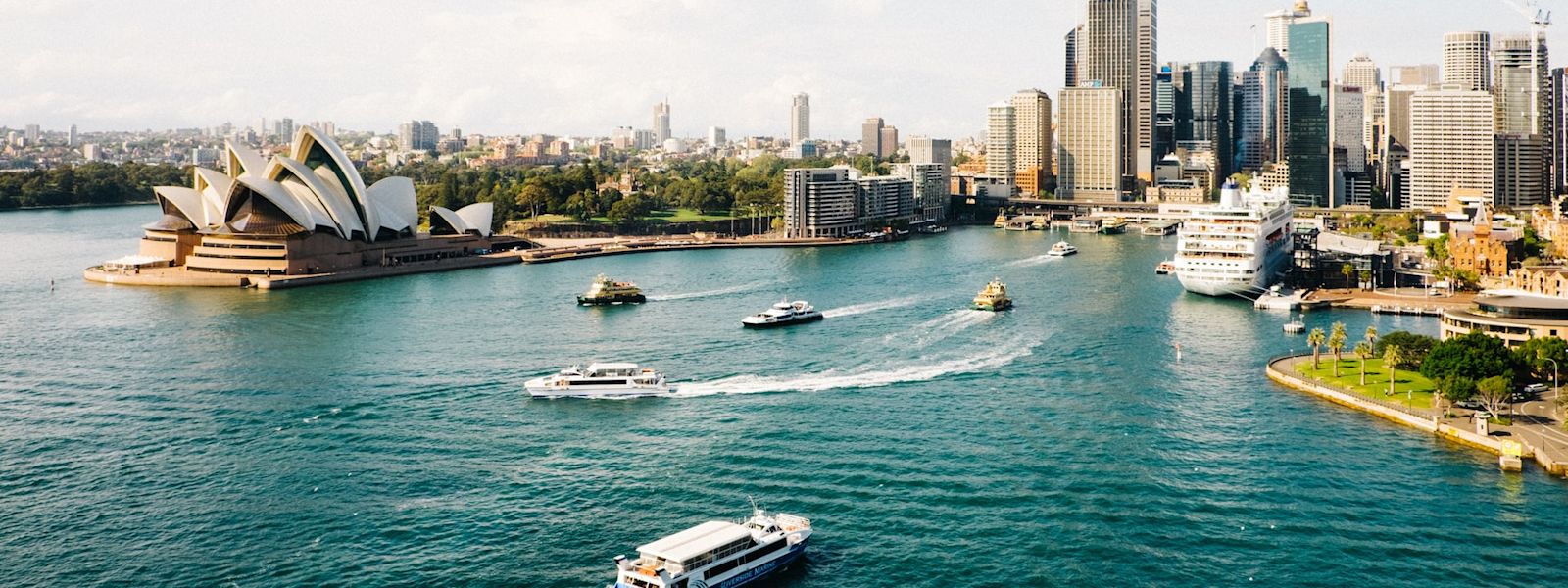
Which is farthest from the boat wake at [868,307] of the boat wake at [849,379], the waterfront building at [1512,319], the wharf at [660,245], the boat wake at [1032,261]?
the wharf at [660,245]

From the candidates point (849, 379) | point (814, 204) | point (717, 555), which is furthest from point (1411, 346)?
point (814, 204)

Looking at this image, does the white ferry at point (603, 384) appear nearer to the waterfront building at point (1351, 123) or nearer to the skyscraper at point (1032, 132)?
the skyscraper at point (1032, 132)

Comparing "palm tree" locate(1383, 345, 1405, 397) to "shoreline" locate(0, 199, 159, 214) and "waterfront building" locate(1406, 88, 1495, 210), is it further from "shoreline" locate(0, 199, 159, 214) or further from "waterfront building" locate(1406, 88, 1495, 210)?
"shoreline" locate(0, 199, 159, 214)

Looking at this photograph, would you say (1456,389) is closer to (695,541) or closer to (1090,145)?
(695,541)

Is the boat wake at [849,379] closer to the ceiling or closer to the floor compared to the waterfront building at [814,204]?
closer to the floor

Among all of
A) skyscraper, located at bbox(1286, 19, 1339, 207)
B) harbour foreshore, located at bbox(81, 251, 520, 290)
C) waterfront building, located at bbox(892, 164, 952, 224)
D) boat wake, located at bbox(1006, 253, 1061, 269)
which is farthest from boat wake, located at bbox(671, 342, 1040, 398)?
skyscraper, located at bbox(1286, 19, 1339, 207)

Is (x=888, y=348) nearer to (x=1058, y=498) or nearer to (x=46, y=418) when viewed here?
(x=1058, y=498)
